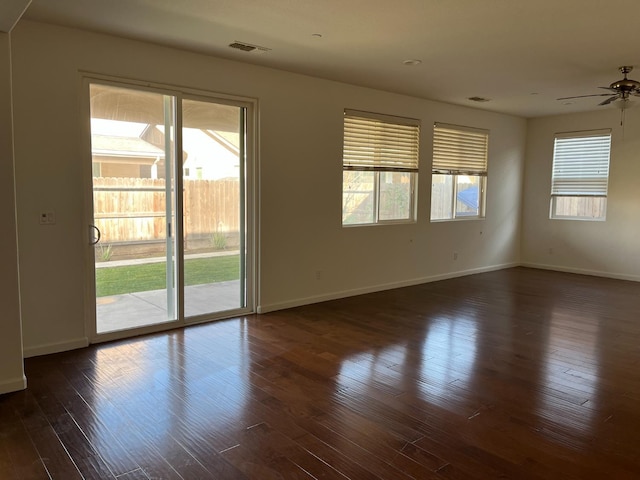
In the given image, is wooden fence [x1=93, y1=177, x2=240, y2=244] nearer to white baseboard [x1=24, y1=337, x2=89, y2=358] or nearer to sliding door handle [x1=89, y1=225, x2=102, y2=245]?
sliding door handle [x1=89, y1=225, x2=102, y2=245]

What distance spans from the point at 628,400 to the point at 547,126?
6205 millimetres

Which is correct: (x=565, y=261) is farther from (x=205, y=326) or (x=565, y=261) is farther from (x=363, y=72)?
(x=205, y=326)

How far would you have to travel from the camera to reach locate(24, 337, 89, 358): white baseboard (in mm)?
3764

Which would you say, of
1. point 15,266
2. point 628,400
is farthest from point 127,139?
point 628,400

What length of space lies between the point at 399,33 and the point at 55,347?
377 centimetres

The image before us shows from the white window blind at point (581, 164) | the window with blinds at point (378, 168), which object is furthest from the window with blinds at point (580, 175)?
the window with blinds at point (378, 168)

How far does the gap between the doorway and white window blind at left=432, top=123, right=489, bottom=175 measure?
3279 mm

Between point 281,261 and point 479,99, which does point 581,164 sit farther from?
point 281,261

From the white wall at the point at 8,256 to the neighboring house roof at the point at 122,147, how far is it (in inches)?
41.8

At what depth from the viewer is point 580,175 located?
793 cm

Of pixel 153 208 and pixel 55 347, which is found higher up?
pixel 153 208

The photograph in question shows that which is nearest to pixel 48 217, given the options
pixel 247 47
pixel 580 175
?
pixel 247 47

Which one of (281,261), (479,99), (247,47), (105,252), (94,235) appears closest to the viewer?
(94,235)

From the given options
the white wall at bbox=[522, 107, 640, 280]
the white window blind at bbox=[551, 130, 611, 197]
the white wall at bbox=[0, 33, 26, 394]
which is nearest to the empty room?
the white wall at bbox=[0, 33, 26, 394]
